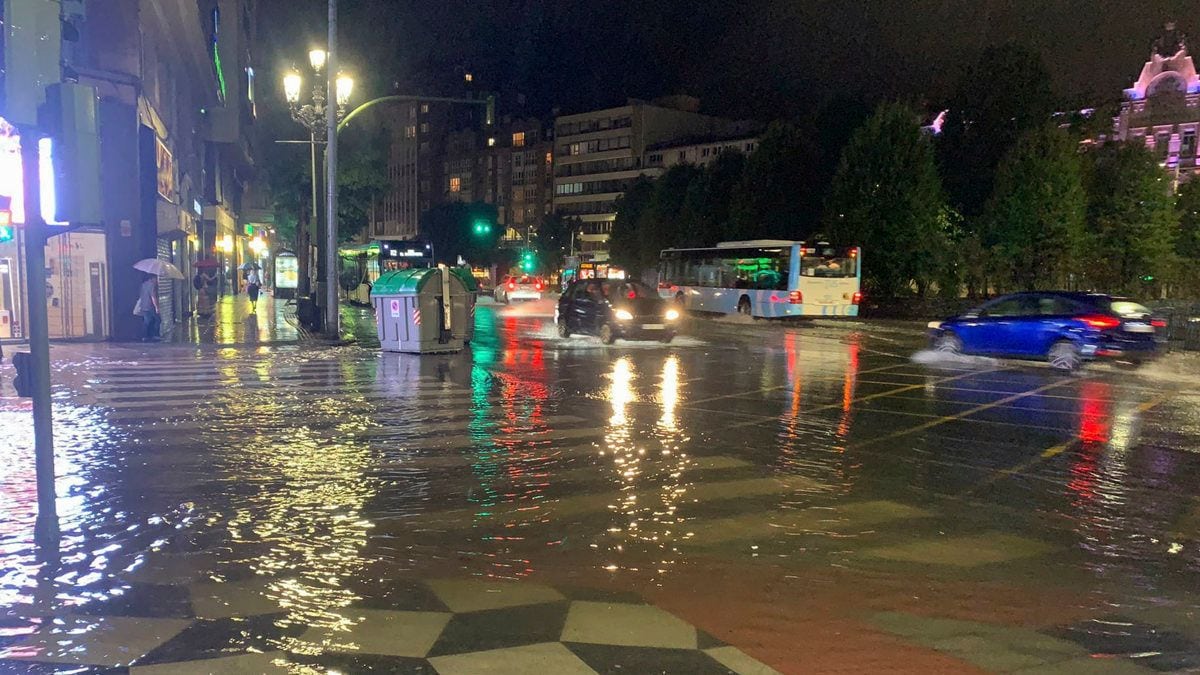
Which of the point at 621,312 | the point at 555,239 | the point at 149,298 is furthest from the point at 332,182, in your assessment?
the point at 555,239

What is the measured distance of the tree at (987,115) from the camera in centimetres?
4372

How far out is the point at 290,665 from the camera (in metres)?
4.06

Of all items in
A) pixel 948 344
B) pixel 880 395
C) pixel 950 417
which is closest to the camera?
pixel 950 417

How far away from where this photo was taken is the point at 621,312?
70.6 feet

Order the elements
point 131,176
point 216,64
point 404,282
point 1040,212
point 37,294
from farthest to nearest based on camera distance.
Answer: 1. point 1040,212
2. point 216,64
3. point 131,176
4. point 404,282
5. point 37,294

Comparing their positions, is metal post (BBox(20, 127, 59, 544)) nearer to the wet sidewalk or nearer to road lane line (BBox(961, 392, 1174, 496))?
road lane line (BBox(961, 392, 1174, 496))

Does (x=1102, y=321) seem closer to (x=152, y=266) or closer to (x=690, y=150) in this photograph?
(x=152, y=266)

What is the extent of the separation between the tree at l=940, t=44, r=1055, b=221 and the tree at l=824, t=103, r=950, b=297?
7016 millimetres

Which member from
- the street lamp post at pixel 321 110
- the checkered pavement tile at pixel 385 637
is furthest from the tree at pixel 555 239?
the checkered pavement tile at pixel 385 637

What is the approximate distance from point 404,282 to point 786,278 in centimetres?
1673

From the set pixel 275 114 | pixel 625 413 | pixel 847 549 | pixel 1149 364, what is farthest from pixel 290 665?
pixel 275 114

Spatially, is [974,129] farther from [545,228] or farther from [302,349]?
[545,228]

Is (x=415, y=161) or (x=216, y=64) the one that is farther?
(x=415, y=161)

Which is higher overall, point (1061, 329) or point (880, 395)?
point (1061, 329)
